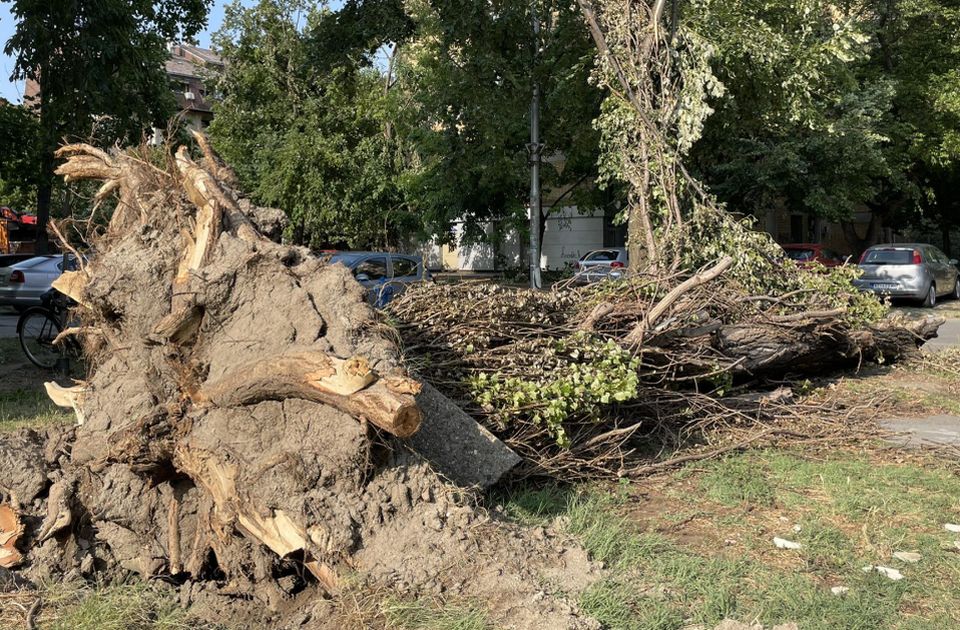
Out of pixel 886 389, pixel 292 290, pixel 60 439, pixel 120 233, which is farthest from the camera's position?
pixel 886 389

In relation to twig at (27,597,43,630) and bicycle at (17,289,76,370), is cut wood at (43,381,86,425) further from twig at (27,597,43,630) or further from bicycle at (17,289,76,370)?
bicycle at (17,289,76,370)

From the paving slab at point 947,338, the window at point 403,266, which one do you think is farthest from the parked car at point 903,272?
the window at point 403,266

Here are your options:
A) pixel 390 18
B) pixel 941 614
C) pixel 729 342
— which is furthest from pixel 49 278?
pixel 941 614

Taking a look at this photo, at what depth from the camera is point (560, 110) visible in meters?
19.0

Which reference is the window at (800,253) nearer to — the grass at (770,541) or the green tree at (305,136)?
the green tree at (305,136)

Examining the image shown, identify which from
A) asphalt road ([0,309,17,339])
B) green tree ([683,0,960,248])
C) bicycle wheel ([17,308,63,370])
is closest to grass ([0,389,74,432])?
bicycle wheel ([17,308,63,370])

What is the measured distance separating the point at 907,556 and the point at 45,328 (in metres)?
10.0

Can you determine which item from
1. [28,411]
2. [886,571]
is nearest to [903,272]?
[886,571]

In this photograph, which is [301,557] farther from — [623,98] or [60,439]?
[623,98]

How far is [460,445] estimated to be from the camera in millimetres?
5027

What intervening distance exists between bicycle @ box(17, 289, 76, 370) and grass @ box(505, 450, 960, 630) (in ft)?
24.8

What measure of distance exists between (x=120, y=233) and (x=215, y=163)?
0.79m

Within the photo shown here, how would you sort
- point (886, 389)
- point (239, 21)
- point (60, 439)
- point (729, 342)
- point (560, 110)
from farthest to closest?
point (239, 21) → point (560, 110) → point (886, 389) → point (729, 342) → point (60, 439)

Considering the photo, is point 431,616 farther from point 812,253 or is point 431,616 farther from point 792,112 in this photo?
point 812,253
